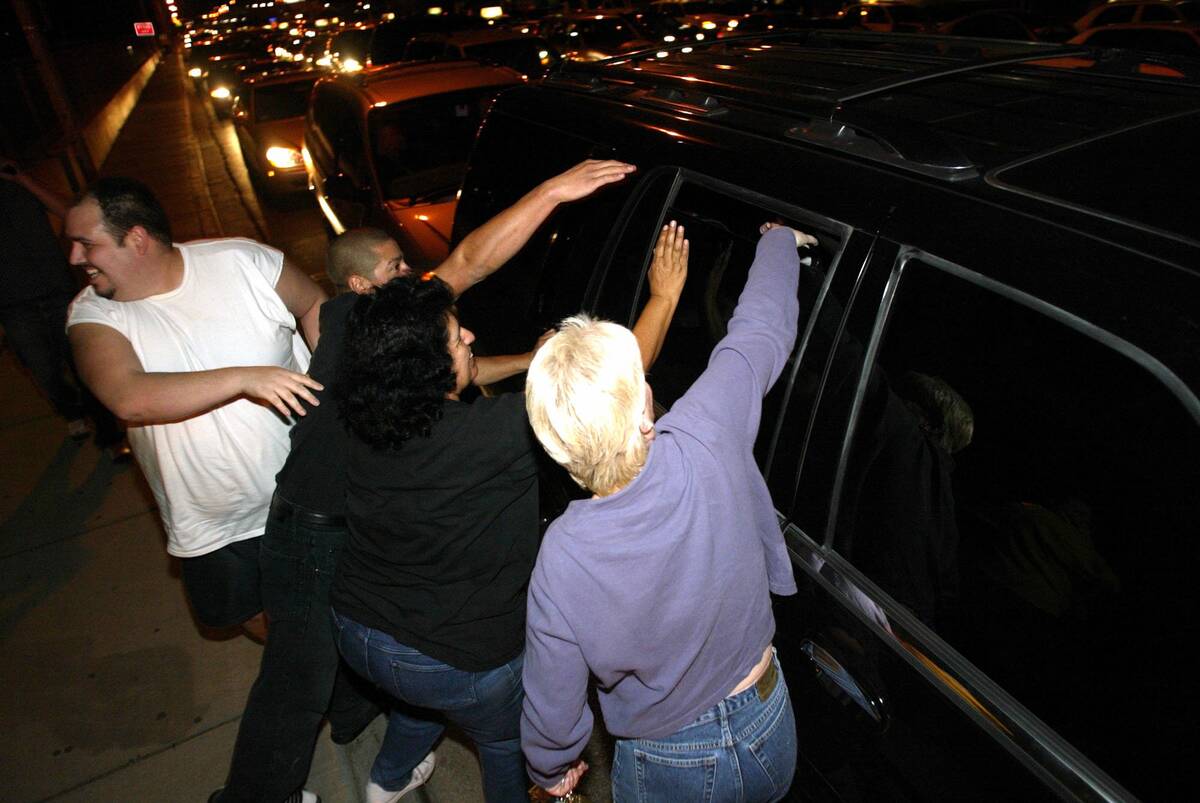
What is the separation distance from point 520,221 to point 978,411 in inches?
59.9

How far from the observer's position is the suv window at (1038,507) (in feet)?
3.54

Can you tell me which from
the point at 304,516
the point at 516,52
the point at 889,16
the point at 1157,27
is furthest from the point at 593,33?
the point at 304,516

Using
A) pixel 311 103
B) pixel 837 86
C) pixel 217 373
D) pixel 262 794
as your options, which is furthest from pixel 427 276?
pixel 311 103

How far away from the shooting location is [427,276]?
1.93m

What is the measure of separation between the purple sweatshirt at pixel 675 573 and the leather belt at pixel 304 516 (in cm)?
85

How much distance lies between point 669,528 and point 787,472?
44cm

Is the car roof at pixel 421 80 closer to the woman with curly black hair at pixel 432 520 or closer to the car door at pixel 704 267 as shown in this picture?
the car door at pixel 704 267

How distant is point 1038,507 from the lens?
1.23 meters

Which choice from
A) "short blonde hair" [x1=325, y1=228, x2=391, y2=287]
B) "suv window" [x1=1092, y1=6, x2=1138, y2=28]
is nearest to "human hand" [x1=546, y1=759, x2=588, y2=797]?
"short blonde hair" [x1=325, y1=228, x2=391, y2=287]

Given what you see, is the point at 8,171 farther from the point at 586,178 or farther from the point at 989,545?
the point at 989,545

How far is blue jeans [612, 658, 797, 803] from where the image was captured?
61.8 inches

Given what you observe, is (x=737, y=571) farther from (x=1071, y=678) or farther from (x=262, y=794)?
(x=262, y=794)

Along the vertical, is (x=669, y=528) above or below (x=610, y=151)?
below

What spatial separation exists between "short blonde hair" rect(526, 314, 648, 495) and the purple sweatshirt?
5cm
